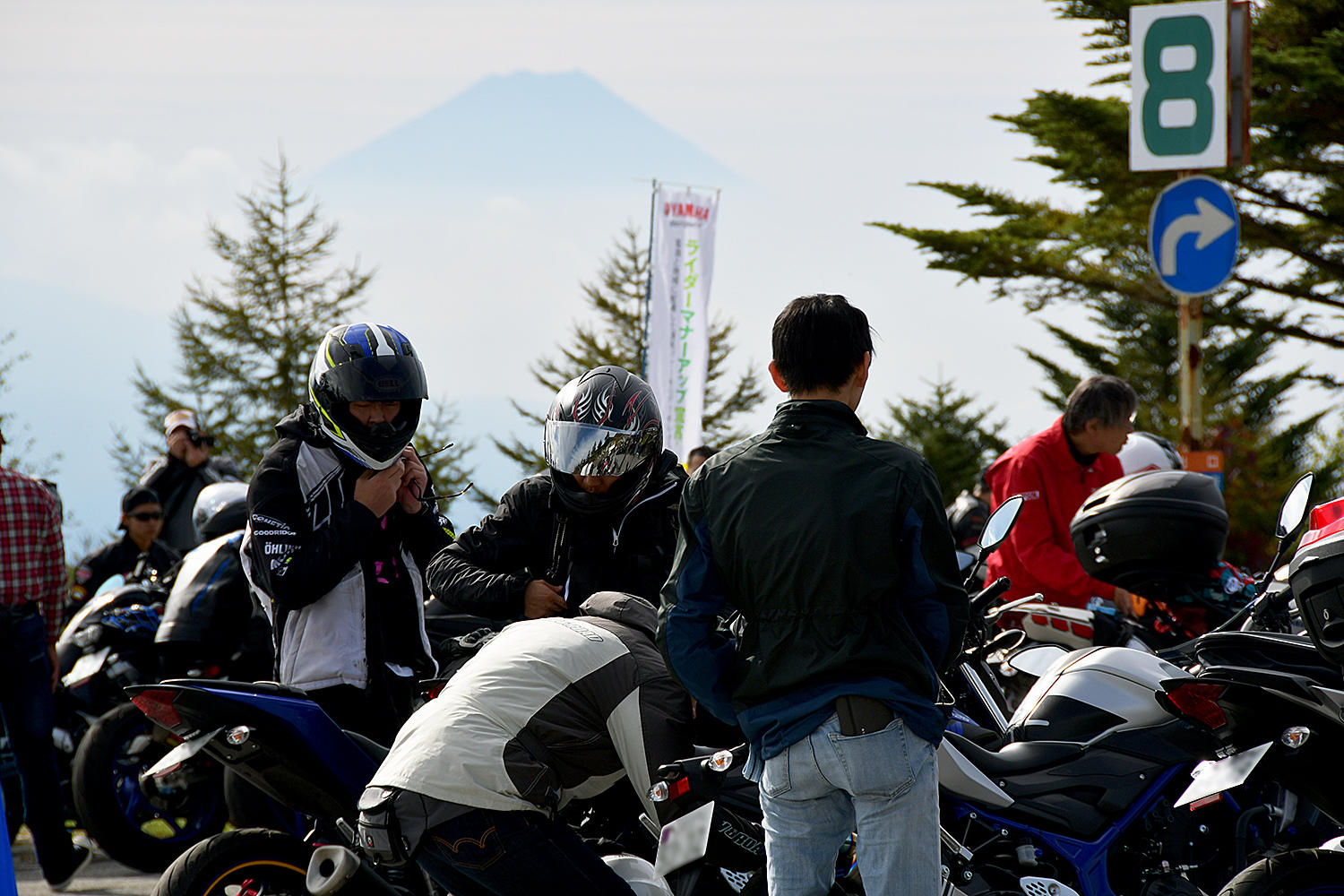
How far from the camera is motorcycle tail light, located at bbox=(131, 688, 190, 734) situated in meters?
3.47

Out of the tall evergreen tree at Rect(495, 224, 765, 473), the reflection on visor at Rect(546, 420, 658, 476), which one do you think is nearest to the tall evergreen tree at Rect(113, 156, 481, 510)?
the tall evergreen tree at Rect(495, 224, 765, 473)

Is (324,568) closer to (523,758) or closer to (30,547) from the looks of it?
(523,758)

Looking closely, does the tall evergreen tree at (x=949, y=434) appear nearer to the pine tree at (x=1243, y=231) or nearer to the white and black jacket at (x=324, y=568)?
the pine tree at (x=1243, y=231)

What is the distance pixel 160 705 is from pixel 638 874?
135 cm

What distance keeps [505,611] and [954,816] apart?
1.46m

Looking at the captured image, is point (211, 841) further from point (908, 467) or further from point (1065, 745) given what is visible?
point (1065, 745)

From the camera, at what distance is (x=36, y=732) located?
18.9 feet

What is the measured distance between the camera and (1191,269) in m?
8.69

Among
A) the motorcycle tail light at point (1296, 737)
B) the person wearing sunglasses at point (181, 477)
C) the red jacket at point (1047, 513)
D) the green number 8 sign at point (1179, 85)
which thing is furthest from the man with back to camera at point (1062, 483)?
the person wearing sunglasses at point (181, 477)

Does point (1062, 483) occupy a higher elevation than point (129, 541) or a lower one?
higher

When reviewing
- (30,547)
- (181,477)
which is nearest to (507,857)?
(30,547)

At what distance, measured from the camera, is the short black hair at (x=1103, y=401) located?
5888 millimetres

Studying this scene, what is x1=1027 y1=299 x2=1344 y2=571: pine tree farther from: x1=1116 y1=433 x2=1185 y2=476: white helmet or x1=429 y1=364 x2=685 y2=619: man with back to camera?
x1=429 y1=364 x2=685 y2=619: man with back to camera

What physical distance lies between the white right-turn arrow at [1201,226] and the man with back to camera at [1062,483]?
121 inches
